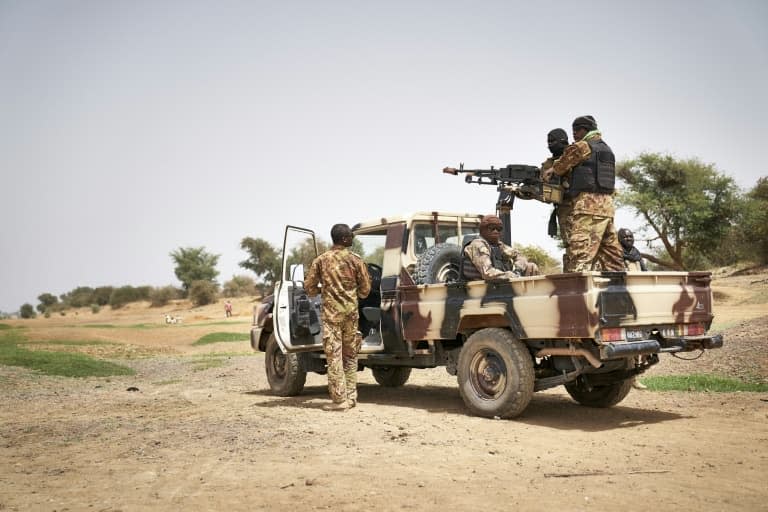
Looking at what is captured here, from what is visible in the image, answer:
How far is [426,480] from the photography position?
4809mm

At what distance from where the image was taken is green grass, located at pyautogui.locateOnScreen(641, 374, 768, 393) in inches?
349

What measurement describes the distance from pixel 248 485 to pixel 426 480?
1.20m

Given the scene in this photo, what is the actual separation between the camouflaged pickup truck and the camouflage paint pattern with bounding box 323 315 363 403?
0.47 meters

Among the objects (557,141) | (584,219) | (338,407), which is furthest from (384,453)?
(557,141)

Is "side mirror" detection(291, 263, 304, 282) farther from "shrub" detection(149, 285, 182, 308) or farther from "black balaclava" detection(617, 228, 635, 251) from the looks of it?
"shrub" detection(149, 285, 182, 308)

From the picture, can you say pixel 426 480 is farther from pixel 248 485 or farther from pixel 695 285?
pixel 695 285

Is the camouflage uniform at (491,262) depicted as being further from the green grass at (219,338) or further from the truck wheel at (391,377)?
the green grass at (219,338)

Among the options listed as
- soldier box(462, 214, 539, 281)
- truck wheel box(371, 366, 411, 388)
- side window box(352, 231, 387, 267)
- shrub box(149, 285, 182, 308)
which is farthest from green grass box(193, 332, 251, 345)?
shrub box(149, 285, 182, 308)

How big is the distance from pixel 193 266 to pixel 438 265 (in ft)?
237

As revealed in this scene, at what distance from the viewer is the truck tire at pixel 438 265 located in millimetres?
8215

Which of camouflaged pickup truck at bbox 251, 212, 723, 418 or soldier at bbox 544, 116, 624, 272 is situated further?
soldier at bbox 544, 116, 624, 272

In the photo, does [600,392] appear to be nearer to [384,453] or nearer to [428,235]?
[428,235]

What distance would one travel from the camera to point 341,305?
8.27 m

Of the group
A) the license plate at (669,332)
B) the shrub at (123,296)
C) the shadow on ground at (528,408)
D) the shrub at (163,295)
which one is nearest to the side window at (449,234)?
the shadow on ground at (528,408)
